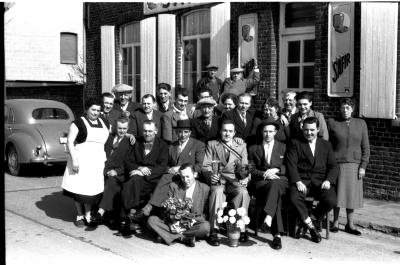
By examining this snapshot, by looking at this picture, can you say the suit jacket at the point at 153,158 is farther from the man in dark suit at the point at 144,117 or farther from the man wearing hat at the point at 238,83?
the man wearing hat at the point at 238,83

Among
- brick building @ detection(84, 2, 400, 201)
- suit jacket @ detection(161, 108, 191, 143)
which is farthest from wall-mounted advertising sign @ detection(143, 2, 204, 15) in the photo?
suit jacket @ detection(161, 108, 191, 143)

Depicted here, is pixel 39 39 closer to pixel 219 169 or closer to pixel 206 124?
pixel 206 124

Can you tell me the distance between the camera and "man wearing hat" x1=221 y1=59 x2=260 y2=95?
10086 millimetres

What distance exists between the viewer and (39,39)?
26.0 meters

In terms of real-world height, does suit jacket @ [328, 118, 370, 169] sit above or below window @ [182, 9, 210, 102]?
below

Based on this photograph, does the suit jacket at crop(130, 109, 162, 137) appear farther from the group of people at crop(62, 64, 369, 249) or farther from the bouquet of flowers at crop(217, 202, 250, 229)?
the bouquet of flowers at crop(217, 202, 250, 229)

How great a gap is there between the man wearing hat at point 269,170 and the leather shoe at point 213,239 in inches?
27.4

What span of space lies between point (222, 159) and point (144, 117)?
1691 mm

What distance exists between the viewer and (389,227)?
7.20 meters

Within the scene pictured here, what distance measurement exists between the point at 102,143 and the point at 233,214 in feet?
7.21

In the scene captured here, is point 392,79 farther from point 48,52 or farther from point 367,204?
point 48,52

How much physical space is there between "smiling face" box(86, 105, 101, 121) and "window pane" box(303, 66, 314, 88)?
482 centimetres

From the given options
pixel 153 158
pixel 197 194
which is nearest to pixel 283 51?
pixel 153 158

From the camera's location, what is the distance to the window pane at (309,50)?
415 inches
